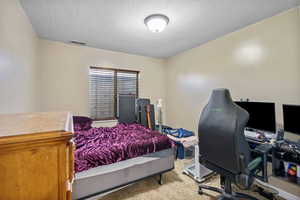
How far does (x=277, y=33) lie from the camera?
201 centimetres

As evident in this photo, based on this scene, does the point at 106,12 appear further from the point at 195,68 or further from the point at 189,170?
the point at 189,170

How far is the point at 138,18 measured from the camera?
6.98 ft

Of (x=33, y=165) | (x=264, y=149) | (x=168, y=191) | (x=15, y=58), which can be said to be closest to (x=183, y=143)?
(x=168, y=191)

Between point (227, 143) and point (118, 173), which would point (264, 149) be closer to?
point (227, 143)

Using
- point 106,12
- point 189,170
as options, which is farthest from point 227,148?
point 106,12

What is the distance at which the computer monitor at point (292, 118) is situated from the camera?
1604mm

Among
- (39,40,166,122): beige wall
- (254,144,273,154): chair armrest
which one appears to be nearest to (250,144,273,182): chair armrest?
(254,144,273,154): chair armrest

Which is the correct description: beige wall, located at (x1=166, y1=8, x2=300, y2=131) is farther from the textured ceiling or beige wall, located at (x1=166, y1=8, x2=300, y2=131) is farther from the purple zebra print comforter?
the purple zebra print comforter

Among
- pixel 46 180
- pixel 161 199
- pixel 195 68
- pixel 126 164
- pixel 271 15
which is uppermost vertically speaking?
pixel 271 15

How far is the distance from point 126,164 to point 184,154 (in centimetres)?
158

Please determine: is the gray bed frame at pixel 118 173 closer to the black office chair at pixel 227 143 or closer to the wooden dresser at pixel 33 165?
the black office chair at pixel 227 143

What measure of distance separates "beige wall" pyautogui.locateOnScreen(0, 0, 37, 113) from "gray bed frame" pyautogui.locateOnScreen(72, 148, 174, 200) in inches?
46.8

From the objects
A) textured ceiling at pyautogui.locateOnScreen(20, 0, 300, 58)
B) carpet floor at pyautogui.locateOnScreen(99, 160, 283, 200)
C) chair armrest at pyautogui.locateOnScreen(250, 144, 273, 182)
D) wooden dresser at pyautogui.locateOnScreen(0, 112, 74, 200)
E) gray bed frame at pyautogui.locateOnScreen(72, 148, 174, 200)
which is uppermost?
textured ceiling at pyautogui.locateOnScreen(20, 0, 300, 58)

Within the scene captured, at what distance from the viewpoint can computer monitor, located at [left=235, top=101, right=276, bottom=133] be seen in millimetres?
1853
